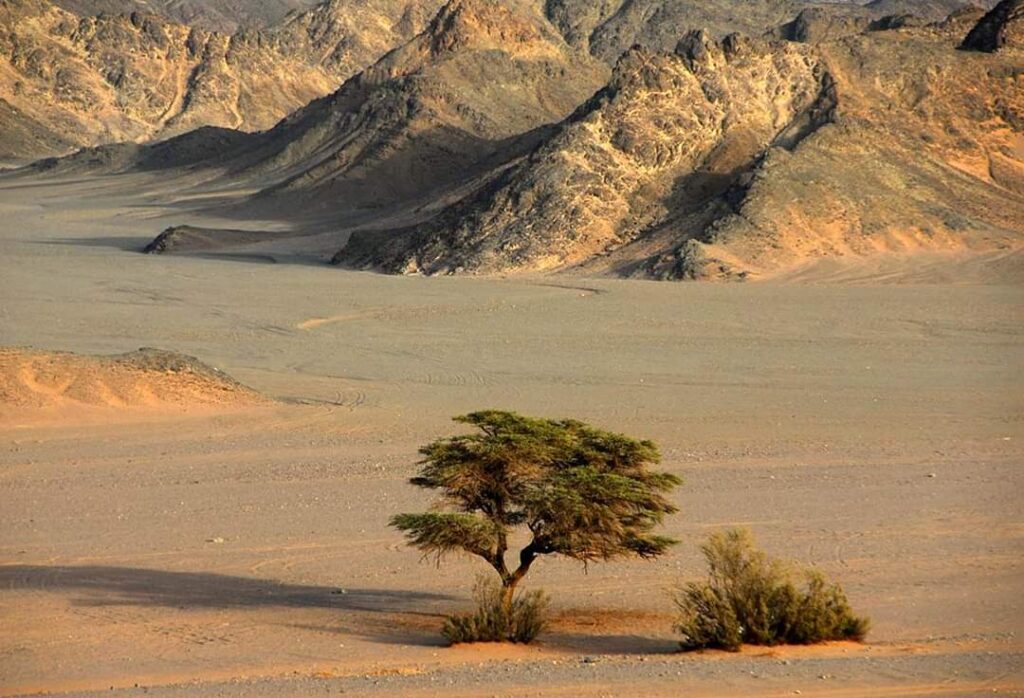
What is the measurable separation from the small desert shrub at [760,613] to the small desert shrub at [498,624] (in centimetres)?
106

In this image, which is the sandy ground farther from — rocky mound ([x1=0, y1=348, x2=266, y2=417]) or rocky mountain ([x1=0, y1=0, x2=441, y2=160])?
rocky mountain ([x1=0, y1=0, x2=441, y2=160])

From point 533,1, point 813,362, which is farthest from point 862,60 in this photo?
point 533,1

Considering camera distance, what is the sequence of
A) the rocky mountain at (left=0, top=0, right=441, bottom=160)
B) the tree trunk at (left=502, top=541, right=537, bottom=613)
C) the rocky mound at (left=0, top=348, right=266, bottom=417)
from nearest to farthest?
the tree trunk at (left=502, top=541, right=537, bottom=613), the rocky mound at (left=0, top=348, right=266, bottom=417), the rocky mountain at (left=0, top=0, right=441, bottom=160)

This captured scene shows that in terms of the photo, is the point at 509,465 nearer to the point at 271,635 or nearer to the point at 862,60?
the point at 271,635

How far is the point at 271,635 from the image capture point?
1253 centimetres

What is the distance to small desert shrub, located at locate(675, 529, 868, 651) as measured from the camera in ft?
38.0

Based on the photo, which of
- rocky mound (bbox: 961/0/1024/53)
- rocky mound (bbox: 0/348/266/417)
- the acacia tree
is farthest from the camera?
rocky mound (bbox: 961/0/1024/53)

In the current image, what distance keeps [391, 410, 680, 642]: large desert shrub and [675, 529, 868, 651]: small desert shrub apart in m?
0.95

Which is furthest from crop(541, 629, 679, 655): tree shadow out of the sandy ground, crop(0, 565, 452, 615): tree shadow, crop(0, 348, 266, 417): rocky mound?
crop(0, 348, 266, 417): rocky mound

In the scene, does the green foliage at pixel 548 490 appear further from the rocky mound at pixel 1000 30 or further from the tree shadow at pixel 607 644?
the rocky mound at pixel 1000 30

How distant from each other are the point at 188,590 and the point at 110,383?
10244 millimetres

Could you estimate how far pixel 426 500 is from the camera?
17.6 m

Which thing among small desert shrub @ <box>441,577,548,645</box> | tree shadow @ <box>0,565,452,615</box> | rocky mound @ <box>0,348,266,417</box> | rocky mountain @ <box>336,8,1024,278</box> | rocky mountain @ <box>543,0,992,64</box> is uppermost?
rocky mountain @ <box>543,0,992,64</box>

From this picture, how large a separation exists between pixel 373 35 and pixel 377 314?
11326 cm
